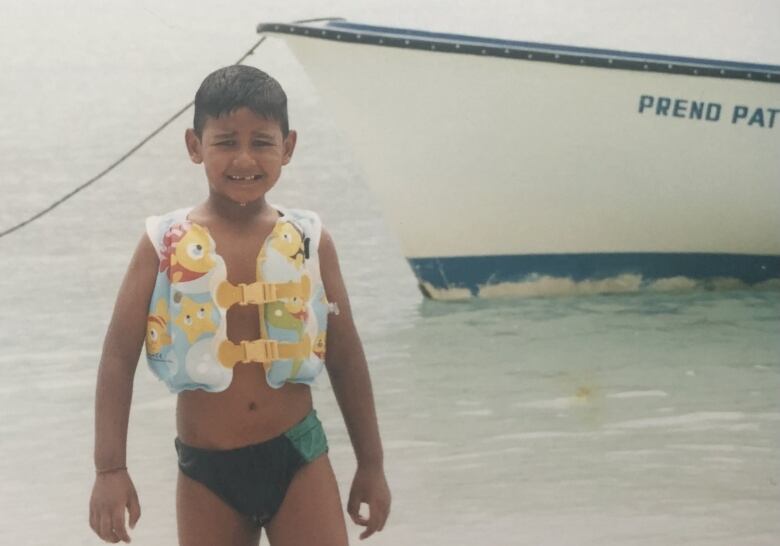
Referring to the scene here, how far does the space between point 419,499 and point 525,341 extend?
2661 mm

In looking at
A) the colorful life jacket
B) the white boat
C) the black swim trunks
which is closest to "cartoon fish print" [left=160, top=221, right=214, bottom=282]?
the colorful life jacket

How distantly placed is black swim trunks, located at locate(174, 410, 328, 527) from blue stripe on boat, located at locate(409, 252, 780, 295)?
5820mm

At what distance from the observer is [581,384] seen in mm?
5262

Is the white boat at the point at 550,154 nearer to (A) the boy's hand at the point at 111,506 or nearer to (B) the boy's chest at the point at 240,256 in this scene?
(B) the boy's chest at the point at 240,256

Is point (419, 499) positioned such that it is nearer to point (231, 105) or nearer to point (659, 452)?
point (659, 452)

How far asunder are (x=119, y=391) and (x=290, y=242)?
1.08 feet

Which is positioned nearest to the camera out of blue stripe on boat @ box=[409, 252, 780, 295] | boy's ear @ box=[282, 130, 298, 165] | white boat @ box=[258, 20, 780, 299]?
boy's ear @ box=[282, 130, 298, 165]

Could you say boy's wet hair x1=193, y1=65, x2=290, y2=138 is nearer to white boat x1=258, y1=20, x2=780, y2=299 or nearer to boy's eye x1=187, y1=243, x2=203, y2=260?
boy's eye x1=187, y1=243, x2=203, y2=260

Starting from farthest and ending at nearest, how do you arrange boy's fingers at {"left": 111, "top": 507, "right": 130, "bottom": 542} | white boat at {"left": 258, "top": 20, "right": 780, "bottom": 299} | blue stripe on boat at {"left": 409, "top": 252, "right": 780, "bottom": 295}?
blue stripe on boat at {"left": 409, "top": 252, "right": 780, "bottom": 295} < white boat at {"left": 258, "top": 20, "right": 780, "bottom": 299} < boy's fingers at {"left": 111, "top": 507, "right": 130, "bottom": 542}

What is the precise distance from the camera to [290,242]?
2002 millimetres

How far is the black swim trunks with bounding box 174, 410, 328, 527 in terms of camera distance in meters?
1.98

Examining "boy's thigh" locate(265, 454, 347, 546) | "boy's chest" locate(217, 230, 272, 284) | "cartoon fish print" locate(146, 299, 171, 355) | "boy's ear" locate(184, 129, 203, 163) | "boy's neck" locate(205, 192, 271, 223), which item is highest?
"boy's ear" locate(184, 129, 203, 163)

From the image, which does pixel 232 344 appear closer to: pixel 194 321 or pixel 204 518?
pixel 194 321

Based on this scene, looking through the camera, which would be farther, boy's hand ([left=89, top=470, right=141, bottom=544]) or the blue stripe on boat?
the blue stripe on boat
